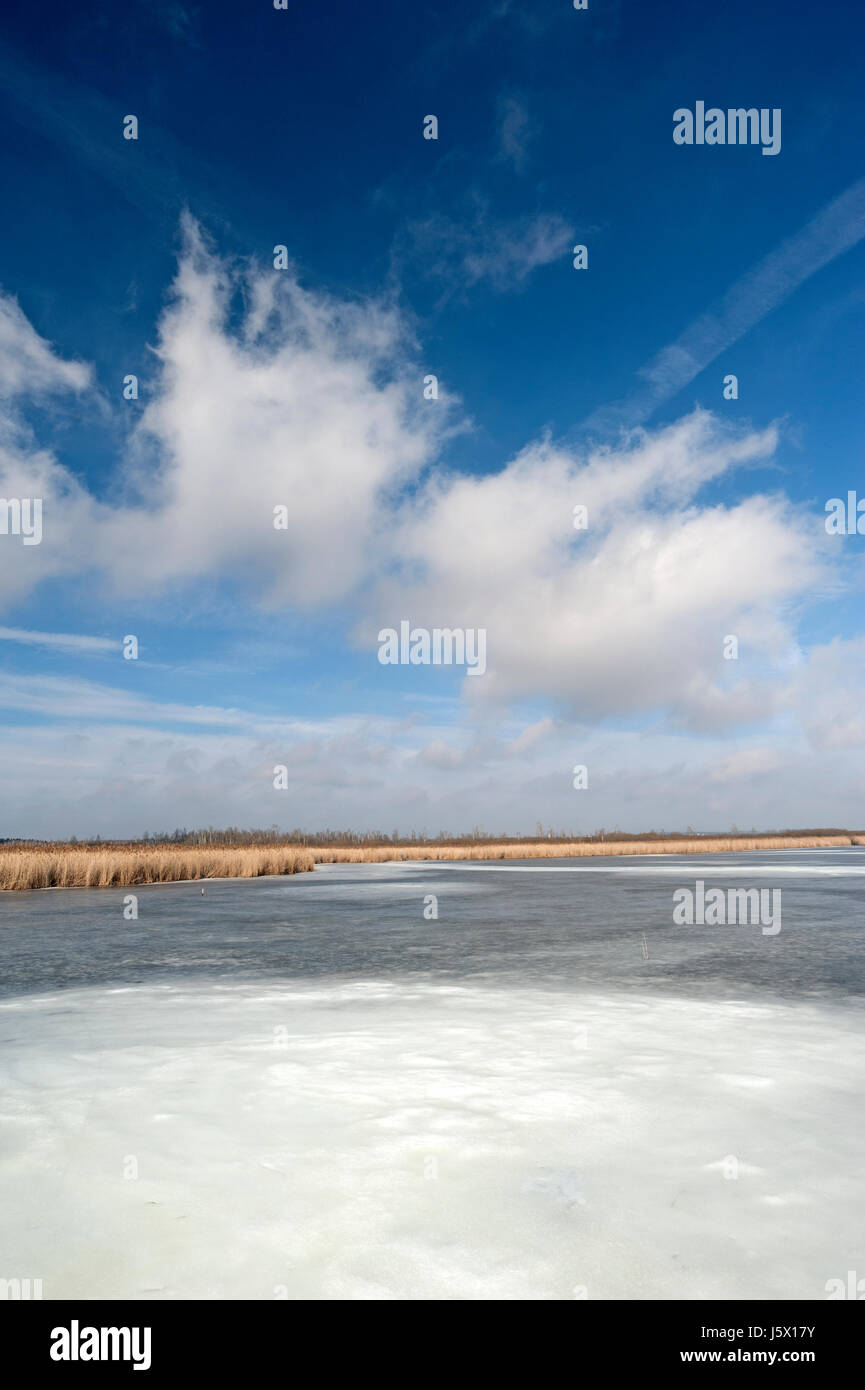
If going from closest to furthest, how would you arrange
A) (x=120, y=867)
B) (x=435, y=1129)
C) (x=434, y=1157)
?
(x=434, y=1157) → (x=435, y=1129) → (x=120, y=867)

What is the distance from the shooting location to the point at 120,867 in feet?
75.5

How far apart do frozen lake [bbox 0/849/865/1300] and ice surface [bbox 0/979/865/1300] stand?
12 millimetres

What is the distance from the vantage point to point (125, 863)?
2323 centimetres

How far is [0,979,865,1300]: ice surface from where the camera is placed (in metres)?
2.34

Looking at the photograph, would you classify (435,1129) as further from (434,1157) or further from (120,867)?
(120,867)

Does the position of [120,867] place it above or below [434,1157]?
below

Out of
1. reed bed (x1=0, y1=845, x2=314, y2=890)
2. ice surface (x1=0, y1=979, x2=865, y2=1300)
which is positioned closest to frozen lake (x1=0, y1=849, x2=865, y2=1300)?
ice surface (x1=0, y1=979, x2=865, y2=1300)

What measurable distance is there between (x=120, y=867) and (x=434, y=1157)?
72.1 ft

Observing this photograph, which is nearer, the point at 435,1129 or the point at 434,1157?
the point at 434,1157

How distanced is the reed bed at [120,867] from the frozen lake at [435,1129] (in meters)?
14.8

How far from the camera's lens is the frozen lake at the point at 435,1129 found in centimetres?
237

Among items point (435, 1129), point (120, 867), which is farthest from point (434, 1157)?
point (120, 867)

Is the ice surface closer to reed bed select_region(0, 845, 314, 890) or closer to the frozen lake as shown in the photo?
the frozen lake
